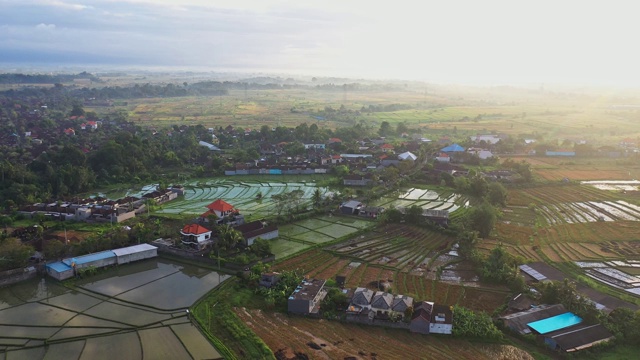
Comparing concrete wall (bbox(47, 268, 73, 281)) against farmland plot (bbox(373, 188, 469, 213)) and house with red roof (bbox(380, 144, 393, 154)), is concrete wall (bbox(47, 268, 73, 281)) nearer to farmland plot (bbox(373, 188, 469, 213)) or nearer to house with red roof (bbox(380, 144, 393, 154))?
farmland plot (bbox(373, 188, 469, 213))

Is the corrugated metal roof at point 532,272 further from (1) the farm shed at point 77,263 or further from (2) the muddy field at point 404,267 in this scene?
(1) the farm shed at point 77,263

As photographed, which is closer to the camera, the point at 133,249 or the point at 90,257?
the point at 90,257

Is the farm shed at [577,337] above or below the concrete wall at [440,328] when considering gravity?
above

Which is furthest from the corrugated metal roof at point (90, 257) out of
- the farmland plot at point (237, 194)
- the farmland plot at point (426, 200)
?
the farmland plot at point (426, 200)

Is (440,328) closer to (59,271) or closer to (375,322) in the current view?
(375,322)

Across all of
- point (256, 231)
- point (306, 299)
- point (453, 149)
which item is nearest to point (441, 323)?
point (306, 299)

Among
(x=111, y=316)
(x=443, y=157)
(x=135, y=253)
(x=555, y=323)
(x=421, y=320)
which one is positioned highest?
(x=443, y=157)

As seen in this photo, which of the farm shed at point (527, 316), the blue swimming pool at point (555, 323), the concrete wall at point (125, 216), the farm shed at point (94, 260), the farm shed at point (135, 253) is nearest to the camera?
the blue swimming pool at point (555, 323)
